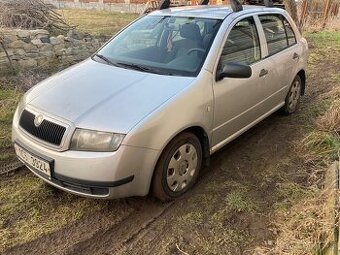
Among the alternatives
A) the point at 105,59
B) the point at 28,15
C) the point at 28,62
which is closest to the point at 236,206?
the point at 105,59

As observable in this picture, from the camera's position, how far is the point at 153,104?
3232 millimetres

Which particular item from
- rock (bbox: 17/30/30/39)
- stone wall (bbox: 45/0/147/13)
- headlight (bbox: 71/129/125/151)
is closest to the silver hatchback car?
headlight (bbox: 71/129/125/151)

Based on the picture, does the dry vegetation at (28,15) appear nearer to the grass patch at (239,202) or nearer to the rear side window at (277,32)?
the rear side window at (277,32)

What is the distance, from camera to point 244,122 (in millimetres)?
4469

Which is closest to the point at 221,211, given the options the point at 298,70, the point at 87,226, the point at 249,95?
the point at 87,226

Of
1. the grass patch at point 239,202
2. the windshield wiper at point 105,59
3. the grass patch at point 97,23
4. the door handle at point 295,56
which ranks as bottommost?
the grass patch at point 97,23

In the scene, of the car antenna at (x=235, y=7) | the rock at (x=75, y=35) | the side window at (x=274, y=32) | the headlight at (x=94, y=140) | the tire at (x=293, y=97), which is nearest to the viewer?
the headlight at (x=94, y=140)

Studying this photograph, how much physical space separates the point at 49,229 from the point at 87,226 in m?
0.32

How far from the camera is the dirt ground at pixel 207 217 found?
310 cm

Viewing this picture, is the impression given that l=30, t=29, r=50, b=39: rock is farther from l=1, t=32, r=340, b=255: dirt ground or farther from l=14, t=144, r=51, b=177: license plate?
l=14, t=144, r=51, b=177: license plate

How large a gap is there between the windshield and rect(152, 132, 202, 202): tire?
2.25 feet

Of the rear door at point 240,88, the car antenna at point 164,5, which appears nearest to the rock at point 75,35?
the car antenna at point 164,5

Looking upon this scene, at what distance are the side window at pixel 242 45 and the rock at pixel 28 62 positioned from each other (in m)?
4.66

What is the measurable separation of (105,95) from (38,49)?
4.96 metres
